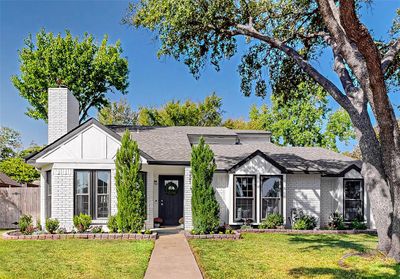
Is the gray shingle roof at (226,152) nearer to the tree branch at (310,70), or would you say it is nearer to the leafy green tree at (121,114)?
the tree branch at (310,70)

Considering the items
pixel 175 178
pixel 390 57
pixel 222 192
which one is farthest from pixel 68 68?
pixel 390 57

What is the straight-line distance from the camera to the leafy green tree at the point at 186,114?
1341 inches

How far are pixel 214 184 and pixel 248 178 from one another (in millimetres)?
1476

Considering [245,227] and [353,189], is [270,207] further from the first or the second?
[353,189]

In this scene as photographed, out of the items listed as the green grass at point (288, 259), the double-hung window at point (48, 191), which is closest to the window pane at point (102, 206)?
the double-hung window at point (48, 191)

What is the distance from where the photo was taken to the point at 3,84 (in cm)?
2334

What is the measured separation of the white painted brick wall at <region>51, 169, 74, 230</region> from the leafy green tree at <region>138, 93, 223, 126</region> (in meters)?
21.4

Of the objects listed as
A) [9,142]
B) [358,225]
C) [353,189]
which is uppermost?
[9,142]

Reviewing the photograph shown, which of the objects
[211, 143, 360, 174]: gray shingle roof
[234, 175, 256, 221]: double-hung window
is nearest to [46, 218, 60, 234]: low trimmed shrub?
[211, 143, 360, 174]: gray shingle roof

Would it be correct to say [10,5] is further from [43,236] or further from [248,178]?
[248,178]

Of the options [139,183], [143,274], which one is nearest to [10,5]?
[139,183]

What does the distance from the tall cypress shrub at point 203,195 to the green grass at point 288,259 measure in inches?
35.7

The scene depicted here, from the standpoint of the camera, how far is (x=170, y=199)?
52.7 ft

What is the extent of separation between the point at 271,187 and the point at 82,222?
7741 mm
